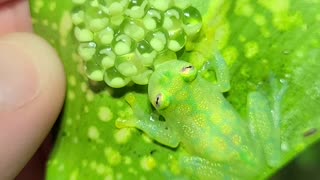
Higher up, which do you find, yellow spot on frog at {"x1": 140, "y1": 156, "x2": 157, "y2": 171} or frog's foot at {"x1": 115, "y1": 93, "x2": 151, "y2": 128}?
frog's foot at {"x1": 115, "y1": 93, "x2": 151, "y2": 128}

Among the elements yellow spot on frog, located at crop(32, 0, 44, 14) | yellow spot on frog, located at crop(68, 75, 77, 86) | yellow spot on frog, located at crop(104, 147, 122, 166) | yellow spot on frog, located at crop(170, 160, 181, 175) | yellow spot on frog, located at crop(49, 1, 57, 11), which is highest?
yellow spot on frog, located at crop(49, 1, 57, 11)

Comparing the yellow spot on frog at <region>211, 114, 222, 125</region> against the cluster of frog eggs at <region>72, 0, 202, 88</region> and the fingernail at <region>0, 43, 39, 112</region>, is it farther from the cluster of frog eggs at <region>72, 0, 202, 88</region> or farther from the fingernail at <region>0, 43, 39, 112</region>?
the fingernail at <region>0, 43, 39, 112</region>

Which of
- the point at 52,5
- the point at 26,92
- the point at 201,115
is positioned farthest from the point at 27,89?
the point at 201,115

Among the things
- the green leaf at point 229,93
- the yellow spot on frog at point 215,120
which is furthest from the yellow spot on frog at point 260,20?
the yellow spot on frog at point 215,120

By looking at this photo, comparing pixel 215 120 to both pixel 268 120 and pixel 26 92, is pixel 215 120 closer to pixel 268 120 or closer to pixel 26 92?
pixel 268 120

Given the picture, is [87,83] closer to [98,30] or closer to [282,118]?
[98,30]

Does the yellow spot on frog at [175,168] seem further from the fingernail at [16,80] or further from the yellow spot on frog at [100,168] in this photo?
the fingernail at [16,80]

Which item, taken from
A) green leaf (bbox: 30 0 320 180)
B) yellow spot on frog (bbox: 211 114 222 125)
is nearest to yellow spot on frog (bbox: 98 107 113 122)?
green leaf (bbox: 30 0 320 180)

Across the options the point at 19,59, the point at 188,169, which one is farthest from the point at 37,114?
the point at 188,169

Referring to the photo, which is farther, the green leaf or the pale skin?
the pale skin
